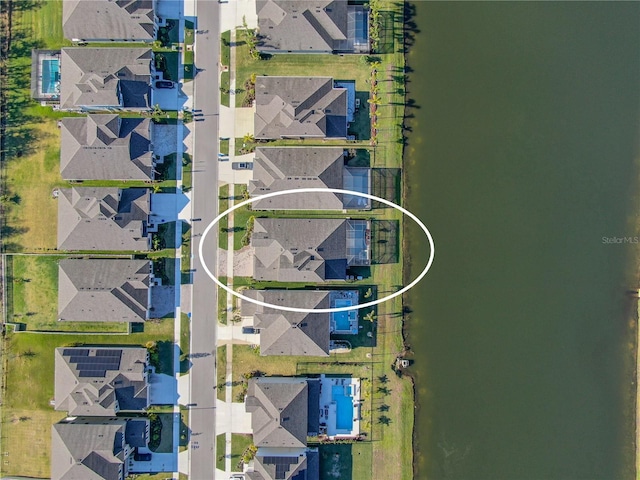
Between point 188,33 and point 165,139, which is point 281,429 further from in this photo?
point 188,33

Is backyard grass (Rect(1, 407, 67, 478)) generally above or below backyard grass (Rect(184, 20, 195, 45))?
below

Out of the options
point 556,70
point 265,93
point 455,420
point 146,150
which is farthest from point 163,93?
point 455,420

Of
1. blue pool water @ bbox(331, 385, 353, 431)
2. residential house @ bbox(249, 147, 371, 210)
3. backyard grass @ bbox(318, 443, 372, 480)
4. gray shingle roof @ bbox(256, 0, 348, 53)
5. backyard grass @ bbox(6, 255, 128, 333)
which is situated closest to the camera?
residential house @ bbox(249, 147, 371, 210)

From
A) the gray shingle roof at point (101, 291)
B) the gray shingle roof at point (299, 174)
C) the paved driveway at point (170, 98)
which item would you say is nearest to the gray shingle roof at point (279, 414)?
the gray shingle roof at point (101, 291)

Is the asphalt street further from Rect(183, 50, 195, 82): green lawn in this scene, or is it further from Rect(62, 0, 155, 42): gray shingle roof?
Rect(62, 0, 155, 42): gray shingle roof

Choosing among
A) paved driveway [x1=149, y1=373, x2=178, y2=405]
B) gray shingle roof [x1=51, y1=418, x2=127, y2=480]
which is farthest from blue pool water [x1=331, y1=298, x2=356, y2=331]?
gray shingle roof [x1=51, y1=418, x2=127, y2=480]

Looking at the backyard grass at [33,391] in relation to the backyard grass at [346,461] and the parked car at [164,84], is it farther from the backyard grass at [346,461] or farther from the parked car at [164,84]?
the parked car at [164,84]
